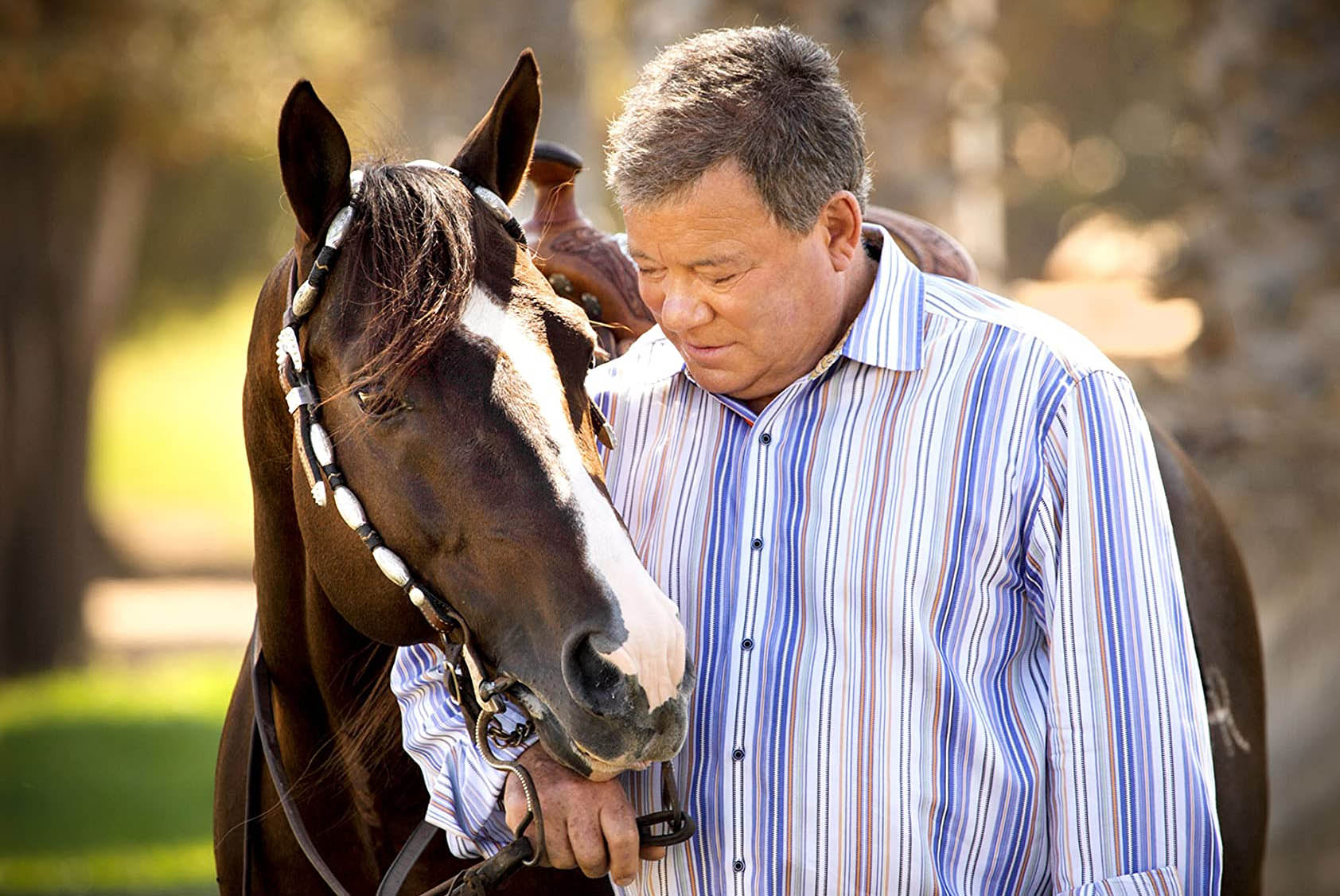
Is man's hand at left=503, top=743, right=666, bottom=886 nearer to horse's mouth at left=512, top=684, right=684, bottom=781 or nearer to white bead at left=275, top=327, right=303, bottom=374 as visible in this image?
horse's mouth at left=512, top=684, right=684, bottom=781

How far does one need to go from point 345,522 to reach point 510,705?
1.04 feet

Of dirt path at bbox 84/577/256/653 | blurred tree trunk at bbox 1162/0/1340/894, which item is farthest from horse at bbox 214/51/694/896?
dirt path at bbox 84/577/256/653

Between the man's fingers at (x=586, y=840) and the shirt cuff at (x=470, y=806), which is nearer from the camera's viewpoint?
the man's fingers at (x=586, y=840)

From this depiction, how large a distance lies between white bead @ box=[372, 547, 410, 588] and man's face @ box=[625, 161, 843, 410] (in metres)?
0.47

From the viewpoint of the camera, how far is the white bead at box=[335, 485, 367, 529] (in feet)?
5.61

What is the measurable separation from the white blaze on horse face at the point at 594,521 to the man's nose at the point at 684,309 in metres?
0.18

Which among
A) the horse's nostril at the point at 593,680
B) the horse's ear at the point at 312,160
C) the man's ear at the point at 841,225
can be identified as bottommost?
the horse's nostril at the point at 593,680

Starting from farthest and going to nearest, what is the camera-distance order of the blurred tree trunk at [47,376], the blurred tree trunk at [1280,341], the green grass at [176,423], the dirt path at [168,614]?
the green grass at [176,423], the dirt path at [168,614], the blurred tree trunk at [47,376], the blurred tree trunk at [1280,341]

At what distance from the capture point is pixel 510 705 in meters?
1.72

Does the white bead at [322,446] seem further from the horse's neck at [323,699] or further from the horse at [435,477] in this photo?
the horse's neck at [323,699]

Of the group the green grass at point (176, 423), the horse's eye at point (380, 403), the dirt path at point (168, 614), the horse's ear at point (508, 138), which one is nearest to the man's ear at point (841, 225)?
the horse's ear at point (508, 138)

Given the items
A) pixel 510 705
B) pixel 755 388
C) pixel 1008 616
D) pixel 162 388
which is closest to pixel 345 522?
pixel 510 705

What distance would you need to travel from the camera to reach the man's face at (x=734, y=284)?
175cm

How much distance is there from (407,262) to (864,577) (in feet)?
2.34
